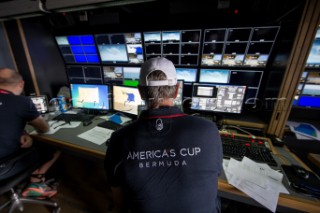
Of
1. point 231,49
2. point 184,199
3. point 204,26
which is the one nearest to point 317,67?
point 231,49

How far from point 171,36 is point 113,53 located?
0.85m

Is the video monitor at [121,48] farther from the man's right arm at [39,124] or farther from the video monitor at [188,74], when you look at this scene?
the man's right arm at [39,124]

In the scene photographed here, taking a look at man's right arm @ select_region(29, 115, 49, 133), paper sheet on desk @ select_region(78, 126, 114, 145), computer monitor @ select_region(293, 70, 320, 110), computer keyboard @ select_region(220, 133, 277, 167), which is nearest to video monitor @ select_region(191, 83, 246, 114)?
computer keyboard @ select_region(220, 133, 277, 167)

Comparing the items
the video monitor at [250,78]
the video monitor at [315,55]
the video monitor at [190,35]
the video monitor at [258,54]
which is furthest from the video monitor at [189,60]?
the video monitor at [315,55]

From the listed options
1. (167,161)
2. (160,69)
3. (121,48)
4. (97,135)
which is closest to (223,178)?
(167,161)

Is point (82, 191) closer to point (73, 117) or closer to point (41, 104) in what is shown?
point (73, 117)

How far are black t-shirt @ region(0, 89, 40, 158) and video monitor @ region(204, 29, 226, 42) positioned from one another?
1.80 metres

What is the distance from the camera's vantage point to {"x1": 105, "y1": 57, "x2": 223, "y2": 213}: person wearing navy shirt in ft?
1.84

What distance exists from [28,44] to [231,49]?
8.53ft

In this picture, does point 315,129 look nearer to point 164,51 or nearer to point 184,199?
point 184,199

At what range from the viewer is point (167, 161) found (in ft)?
1.83

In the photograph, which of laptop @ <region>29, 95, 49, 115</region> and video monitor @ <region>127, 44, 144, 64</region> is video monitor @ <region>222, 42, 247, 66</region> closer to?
video monitor @ <region>127, 44, 144, 64</region>

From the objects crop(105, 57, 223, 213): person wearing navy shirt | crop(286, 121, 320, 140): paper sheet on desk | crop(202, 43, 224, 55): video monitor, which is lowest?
crop(286, 121, 320, 140): paper sheet on desk

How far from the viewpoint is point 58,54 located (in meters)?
2.30
